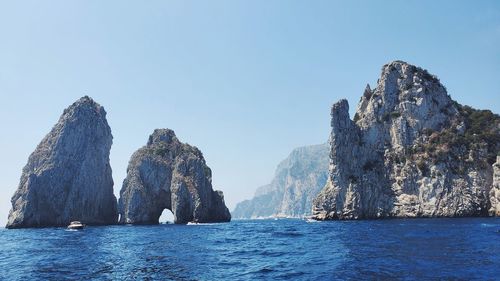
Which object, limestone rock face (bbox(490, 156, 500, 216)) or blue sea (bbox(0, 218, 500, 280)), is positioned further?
limestone rock face (bbox(490, 156, 500, 216))

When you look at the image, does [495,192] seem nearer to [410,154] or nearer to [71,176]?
[410,154]

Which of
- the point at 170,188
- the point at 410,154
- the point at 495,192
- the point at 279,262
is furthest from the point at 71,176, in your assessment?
the point at 495,192

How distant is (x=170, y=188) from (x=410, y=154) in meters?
92.2

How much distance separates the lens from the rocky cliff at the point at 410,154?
121 meters

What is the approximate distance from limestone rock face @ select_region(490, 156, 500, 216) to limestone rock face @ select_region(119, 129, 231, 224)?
94835mm

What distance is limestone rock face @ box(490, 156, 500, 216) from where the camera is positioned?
4387 inches

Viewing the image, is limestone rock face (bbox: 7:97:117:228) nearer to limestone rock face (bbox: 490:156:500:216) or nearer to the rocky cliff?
the rocky cliff

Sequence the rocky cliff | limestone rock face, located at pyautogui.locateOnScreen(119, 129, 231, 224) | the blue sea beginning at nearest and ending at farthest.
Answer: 1. the blue sea
2. the rocky cliff
3. limestone rock face, located at pyautogui.locateOnScreen(119, 129, 231, 224)

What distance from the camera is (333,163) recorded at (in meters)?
141

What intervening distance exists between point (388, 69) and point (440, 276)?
135 m

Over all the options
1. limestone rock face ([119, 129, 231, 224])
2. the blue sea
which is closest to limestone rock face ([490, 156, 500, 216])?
the blue sea

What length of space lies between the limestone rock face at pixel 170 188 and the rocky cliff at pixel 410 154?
144 feet

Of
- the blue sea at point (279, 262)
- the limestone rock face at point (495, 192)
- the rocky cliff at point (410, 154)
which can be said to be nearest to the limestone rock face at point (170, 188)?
the rocky cliff at point (410, 154)

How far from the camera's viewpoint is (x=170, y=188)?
6240 inches
